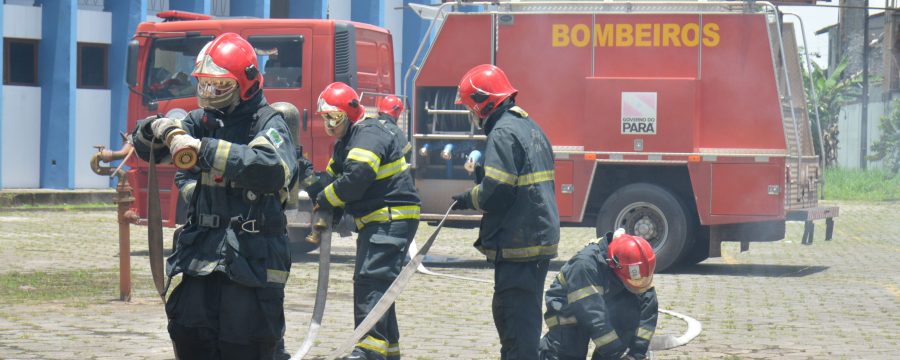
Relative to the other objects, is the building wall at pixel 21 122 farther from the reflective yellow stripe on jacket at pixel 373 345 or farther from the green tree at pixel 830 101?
the green tree at pixel 830 101

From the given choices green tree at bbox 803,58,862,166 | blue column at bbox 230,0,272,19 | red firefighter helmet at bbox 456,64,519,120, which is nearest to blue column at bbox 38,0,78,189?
blue column at bbox 230,0,272,19

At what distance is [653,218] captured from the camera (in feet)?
47.8

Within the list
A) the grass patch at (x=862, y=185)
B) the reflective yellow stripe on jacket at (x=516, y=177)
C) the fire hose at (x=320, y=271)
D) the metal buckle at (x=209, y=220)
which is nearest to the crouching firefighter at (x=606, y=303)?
the reflective yellow stripe on jacket at (x=516, y=177)

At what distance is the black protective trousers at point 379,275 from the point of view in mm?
7508

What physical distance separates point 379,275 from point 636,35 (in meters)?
7.62

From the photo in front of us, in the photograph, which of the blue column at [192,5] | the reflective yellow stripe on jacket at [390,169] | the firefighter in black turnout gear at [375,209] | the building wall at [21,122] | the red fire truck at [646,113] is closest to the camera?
the firefighter in black turnout gear at [375,209]

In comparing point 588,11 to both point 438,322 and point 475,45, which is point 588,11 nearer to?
point 475,45

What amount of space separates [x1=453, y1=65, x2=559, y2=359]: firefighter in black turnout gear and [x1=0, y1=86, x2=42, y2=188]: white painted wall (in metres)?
21.7

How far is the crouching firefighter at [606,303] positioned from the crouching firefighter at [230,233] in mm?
2057

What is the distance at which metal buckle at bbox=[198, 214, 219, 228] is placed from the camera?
17.2 feet

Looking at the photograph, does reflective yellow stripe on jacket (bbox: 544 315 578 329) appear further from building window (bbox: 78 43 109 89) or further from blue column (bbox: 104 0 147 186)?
building window (bbox: 78 43 109 89)

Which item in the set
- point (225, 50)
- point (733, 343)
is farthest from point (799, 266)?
point (225, 50)

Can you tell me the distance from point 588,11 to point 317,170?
3.43 m

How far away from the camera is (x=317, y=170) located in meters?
14.6
